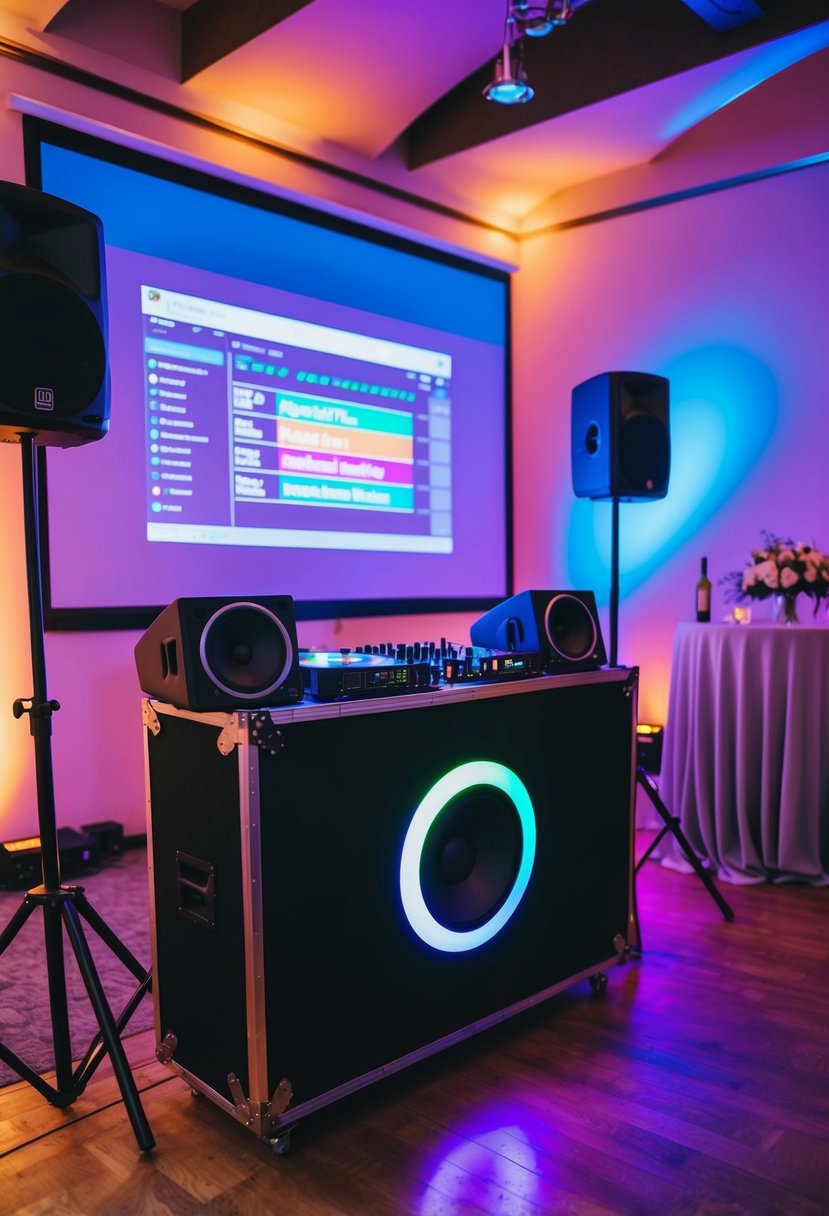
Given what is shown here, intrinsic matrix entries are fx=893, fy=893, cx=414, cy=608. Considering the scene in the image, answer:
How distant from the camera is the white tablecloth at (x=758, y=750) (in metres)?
3.03

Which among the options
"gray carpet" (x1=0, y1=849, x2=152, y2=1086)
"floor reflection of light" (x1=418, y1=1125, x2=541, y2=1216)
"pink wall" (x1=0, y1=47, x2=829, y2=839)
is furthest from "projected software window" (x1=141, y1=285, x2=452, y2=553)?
"floor reflection of light" (x1=418, y1=1125, x2=541, y2=1216)

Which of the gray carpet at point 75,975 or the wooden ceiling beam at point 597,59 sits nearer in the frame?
the gray carpet at point 75,975

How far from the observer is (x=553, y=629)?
89.0 inches

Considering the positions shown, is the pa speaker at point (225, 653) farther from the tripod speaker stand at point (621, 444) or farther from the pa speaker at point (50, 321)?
the tripod speaker stand at point (621, 444)

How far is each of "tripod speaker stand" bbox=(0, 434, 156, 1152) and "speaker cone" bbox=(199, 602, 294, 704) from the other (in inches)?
13.4

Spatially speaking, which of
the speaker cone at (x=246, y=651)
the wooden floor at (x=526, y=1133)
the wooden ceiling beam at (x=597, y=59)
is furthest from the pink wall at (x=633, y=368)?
the speaker cone at (x=246, y=651)

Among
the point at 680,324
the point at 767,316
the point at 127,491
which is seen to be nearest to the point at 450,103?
the point at 680,324

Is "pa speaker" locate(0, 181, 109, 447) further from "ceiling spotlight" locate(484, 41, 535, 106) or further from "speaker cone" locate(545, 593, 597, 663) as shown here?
"ceiling spotlight" locate(484, 41, 535, 106)

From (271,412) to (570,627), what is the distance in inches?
80.2

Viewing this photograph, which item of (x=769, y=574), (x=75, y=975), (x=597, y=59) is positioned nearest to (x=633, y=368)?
(x=597, y=59)

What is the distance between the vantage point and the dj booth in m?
1.58

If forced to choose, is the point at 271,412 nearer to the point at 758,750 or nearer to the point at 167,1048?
the point at 758,750

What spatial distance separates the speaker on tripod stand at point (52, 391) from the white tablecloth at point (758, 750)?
2.18 m

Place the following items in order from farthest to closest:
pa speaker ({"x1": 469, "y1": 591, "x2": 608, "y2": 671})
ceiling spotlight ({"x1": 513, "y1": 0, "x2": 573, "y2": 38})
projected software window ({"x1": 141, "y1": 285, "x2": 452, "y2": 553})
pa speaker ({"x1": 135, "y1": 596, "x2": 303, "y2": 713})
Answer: projected software window ({"x1": 141, "y1": 285, "x2": 452, "y2": 553}) → ceiling spotlight ({"x1": 513, "y1": 0, "x2": 573, "y2": 38}) → pa speaker ({"x1": 469, "y1": 591, "x2": 608, "y2": 671}) → pa speaker ({"x1": 135, "y1": 596, "x2": 303, "y2": 713})
